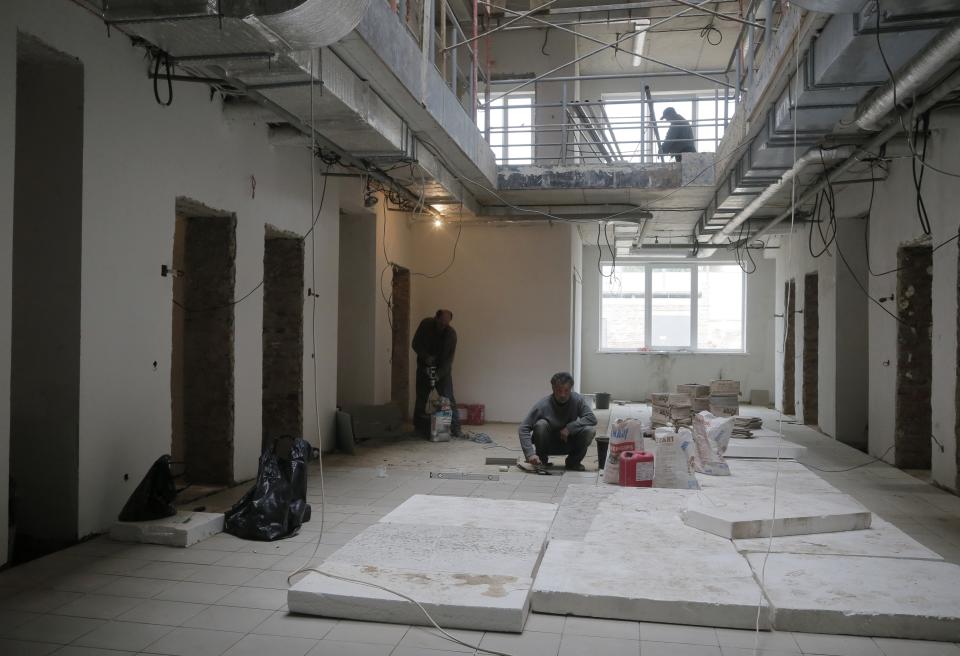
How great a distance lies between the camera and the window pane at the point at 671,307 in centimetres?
1459

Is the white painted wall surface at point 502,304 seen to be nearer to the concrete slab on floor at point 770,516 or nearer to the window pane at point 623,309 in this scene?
the window pane at point 623,309

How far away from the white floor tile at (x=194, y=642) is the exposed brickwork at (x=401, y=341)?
278 inches

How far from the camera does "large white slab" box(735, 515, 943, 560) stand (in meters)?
3.59

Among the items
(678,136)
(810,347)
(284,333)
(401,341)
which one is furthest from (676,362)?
(284,333)

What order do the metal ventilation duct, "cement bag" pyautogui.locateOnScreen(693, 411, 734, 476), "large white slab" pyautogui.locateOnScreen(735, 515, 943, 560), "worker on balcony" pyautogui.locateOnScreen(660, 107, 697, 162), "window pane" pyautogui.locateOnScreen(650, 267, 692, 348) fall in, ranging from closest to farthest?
1. the metal ventilation duct
2. "large white slab" pyautogui.locateOnScreen(735, 515, 943, 560)
3. "cement bag" pyautogui.locateOnScreen(693, 411, 734, 476)
4. "worker on balcony" pyautogui.locateOnScreen(660, 107, 697, 162)
5. "window pane" pyautogui.locateOnScreen(650, 267, 692, 348)

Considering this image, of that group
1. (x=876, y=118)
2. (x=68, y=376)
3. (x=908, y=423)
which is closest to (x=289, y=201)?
(x=68, y=376)

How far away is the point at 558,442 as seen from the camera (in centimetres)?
653

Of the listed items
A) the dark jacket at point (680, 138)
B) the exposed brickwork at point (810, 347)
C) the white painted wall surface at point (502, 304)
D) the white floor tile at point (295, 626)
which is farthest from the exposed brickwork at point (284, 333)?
the exposed brickwork at point (810, 347)

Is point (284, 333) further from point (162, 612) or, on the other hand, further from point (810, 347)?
point (810, 347)

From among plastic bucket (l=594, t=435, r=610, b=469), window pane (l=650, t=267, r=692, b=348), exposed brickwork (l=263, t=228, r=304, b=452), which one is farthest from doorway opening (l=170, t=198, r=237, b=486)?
window pane (l=650, t=267, r=692, b=348)

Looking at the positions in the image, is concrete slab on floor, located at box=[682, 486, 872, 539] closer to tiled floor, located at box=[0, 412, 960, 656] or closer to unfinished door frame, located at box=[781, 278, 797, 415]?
tiled floor, located at box=[0, 412, 960, 656]

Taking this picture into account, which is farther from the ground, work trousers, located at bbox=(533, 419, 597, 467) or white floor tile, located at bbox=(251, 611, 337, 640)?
work trousers, located at bbox=(533, 419, 597, 467)

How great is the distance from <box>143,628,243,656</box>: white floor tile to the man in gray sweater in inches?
147

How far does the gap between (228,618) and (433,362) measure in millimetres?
5777
